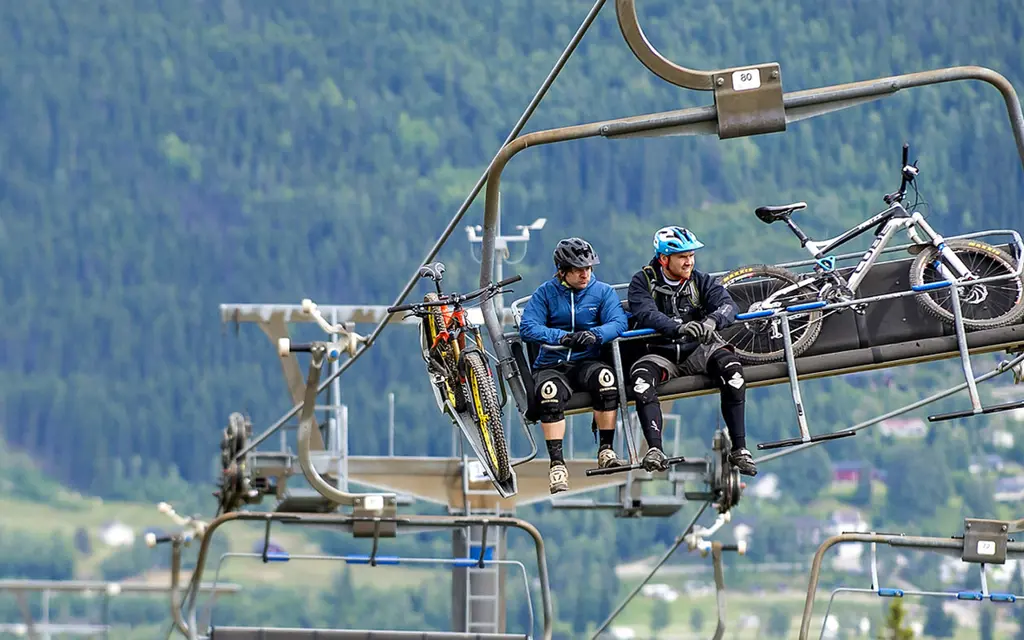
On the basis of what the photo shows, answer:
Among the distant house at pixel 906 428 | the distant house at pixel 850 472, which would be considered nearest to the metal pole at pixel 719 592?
the distant house at pixel 850 472

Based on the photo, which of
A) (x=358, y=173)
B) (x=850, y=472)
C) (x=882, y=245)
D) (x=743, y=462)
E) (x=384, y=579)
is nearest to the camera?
(x=743, y=462)

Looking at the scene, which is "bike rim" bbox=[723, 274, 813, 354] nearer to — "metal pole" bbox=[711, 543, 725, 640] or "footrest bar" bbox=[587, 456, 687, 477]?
"footrest bar" bbox=[587, 456, 687, 477]

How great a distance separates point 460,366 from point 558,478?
118 cm

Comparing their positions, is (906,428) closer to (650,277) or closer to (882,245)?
(882,245)

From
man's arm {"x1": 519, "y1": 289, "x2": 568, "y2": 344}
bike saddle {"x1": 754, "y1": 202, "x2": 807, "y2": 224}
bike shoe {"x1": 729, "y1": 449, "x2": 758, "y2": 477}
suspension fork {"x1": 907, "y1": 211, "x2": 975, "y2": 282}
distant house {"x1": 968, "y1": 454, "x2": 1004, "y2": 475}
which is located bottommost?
bike shoe {"x1": 729, "y1": 449, "x2": 758, "y2": 477}

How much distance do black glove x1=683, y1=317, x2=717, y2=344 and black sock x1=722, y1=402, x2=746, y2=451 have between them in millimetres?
511

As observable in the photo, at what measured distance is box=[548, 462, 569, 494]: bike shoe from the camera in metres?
15.3

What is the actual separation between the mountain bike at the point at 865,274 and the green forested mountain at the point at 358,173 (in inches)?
3295

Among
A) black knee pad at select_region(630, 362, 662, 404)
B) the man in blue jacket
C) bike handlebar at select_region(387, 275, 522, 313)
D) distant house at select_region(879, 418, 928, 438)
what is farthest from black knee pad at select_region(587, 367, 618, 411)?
distant house at select_region(879, 418, 928, 438)

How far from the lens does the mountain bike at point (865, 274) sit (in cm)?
1705

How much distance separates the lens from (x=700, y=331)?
15.6m

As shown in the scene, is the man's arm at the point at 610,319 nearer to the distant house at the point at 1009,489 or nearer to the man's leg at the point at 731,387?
the man's leg at the point at 731,387

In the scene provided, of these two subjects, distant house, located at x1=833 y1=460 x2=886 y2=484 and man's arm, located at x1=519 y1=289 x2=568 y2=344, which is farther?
distant house, located at x1=833 y1=460 x2=886 y2=484

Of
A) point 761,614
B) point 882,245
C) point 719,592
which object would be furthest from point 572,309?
point 761,614
